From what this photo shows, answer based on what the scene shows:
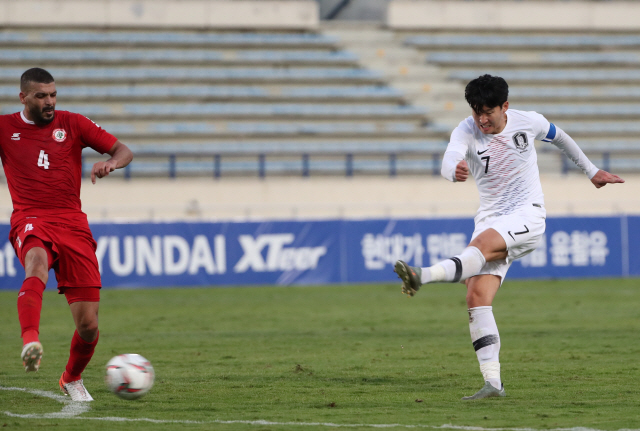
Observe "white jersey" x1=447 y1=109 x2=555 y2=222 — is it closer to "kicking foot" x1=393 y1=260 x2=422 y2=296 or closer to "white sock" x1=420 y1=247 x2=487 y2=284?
"white sock" x1=420 y1=247 x2=487 y2=284

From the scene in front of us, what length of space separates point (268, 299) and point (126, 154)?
30.1 ft

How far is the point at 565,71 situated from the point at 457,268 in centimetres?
2149

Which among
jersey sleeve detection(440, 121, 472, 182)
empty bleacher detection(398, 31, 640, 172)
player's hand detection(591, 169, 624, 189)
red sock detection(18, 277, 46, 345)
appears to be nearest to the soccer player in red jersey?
red sock detection(18, 277, 46, 345)

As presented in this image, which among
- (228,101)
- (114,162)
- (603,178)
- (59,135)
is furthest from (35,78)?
(228,101)

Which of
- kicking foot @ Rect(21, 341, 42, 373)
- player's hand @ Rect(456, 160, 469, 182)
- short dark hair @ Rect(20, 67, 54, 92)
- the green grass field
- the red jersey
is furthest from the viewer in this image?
the red jersey

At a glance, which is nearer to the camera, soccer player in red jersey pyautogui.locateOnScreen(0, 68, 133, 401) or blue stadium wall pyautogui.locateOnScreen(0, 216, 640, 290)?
soccer player in red jersey pyautogui.locateOnScreen(0, 68, 133, 401)

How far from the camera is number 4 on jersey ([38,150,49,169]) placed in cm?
592

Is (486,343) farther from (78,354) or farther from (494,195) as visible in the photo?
(78,354)

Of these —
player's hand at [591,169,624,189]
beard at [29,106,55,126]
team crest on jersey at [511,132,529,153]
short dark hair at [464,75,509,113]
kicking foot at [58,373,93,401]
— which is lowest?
kicking foot at [58,373,93,401]

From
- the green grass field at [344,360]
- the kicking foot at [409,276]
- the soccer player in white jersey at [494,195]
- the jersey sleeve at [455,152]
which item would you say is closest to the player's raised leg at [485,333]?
the soccer player in white jersey at [494,195]

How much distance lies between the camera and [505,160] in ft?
20.5

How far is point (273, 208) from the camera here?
63.0 feet

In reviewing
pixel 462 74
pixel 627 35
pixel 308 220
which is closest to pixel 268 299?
pixel 308 220

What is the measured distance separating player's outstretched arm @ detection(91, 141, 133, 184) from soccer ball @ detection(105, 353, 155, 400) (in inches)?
47.1
